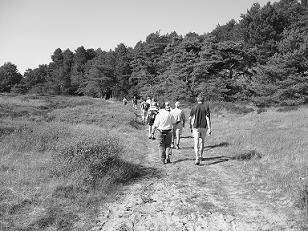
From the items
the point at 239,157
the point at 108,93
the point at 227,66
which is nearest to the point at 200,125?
the point at 239,157

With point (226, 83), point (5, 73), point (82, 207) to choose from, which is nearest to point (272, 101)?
point (226, 83)

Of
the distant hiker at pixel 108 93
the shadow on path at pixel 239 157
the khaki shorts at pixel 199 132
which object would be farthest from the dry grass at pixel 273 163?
the distant hiker at pixel 108 93

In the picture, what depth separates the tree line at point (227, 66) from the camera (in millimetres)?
32062

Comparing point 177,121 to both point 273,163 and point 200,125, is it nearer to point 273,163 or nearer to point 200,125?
point 200,125

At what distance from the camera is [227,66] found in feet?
136

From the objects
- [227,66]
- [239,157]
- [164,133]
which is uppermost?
[227,66]

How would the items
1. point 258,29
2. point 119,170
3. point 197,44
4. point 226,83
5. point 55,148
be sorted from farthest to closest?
point 258,29 < point 197,44 < point 226,83 < point 55,148 < point 119,170

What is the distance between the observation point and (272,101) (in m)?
31.8

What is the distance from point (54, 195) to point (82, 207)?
72 centimetres

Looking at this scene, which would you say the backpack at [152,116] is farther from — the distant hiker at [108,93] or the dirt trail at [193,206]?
the distant hiker at [108,93]

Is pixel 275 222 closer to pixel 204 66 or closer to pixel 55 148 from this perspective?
pixel 55 148

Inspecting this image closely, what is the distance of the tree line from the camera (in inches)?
1262

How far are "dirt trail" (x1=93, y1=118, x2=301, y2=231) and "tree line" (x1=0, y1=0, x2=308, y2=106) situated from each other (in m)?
23.2

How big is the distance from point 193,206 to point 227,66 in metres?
35.7
